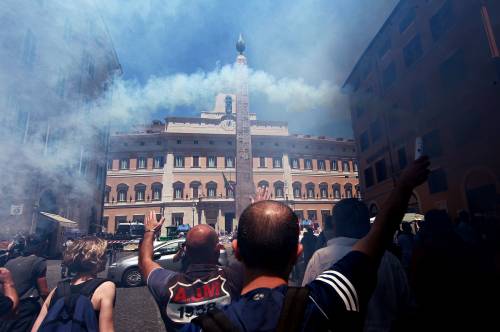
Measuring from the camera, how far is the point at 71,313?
1.51 m

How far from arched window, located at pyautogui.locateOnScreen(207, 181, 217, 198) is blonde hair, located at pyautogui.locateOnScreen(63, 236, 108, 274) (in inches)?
1090

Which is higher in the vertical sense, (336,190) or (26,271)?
(336,190)

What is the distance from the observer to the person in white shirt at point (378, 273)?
5.21 ft

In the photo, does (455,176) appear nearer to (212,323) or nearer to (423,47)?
(423,47)

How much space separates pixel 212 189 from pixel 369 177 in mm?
16604

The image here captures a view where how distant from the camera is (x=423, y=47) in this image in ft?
39.5

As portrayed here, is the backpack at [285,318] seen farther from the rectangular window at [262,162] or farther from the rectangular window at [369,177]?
the rectangular window at [262,162]

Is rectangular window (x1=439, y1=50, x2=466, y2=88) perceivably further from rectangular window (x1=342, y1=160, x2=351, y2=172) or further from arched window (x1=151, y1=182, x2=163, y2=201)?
arched window (x1=151, y1=182, x2=163, y2=201)

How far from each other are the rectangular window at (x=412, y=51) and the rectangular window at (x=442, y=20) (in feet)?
2.95

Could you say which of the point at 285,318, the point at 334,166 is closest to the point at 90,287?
the point at 285,318

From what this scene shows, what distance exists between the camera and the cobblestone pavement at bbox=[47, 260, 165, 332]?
161 inches

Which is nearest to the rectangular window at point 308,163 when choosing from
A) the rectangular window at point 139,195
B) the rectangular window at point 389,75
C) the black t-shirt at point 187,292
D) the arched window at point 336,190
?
the arched window at point 336,190

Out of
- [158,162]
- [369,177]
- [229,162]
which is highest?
[158,162]

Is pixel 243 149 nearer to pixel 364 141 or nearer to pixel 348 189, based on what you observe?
pixel 364 141
